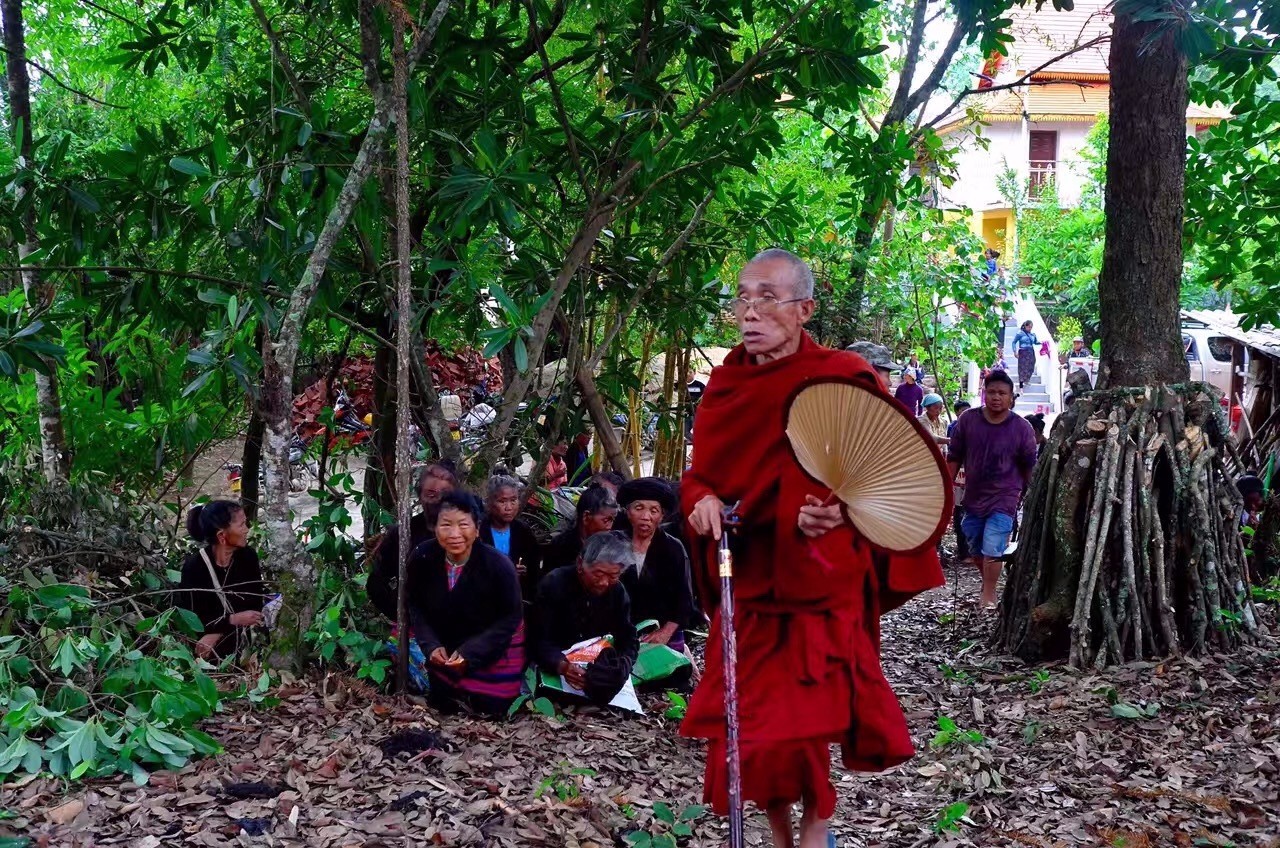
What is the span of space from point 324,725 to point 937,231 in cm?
874

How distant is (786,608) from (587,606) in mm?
2567

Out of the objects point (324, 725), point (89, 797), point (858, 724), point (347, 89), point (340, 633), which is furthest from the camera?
point (347, 89)

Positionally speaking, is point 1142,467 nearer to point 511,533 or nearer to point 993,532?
point 993,532

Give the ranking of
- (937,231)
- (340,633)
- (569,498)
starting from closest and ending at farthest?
(340,633) < (569,498) < (937,231)

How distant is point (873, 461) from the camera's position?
11.4ft

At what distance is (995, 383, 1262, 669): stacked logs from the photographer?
633cm

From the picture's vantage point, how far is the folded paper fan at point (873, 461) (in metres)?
3.41

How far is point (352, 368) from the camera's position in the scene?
1004 cm

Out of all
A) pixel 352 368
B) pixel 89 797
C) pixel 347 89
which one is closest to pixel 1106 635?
pixel 89 797

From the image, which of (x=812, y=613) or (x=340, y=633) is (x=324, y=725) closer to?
(x=340, y=633)

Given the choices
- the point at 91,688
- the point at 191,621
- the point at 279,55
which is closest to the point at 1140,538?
the point at 191,621

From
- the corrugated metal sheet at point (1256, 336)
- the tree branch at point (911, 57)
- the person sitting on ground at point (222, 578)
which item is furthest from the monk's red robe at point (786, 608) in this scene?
the tree branch at point (911, 57)

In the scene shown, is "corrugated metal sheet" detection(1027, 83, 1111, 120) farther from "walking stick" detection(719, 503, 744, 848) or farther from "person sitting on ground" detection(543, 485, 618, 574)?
"walking stick" detection(719, 503, 744, 848)

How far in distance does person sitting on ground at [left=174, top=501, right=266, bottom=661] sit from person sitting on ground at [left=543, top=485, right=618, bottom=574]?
60.7 inches
